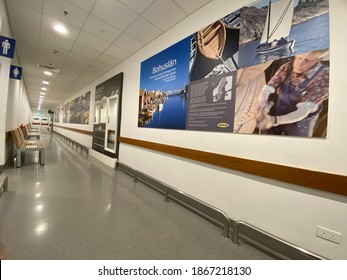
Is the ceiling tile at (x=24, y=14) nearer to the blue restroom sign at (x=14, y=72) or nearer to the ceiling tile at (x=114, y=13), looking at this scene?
the ceiling tile at (x=114, y=13)

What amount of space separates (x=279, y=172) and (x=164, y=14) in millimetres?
3170

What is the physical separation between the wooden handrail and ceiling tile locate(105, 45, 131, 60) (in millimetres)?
3470

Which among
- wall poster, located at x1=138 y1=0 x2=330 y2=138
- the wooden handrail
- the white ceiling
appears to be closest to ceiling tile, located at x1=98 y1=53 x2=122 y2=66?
the white ceiling

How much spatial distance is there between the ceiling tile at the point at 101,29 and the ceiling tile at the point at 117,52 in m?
0.43

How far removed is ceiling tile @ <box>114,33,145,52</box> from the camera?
377 cm

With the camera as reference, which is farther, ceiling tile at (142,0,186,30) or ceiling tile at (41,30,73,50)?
ceiling tile at (41,30,73,50)

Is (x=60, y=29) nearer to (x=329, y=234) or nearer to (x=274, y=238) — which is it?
(x=274, y=238)

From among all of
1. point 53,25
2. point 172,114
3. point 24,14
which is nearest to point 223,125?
point 172,114

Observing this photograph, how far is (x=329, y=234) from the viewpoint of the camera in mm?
1417

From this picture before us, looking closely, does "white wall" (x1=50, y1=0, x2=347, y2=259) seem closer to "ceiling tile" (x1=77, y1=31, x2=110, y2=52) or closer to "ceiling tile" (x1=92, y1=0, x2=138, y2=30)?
"ceiling tile" (x1=92, y1=0, x2=138, y2=30)

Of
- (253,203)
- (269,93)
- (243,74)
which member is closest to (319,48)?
(269,93)

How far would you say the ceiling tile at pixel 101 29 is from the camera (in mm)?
3236

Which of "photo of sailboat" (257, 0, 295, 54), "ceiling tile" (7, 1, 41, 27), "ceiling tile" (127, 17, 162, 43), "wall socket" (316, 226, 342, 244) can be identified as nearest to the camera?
"wall socket" (316, 226, 342, 244)

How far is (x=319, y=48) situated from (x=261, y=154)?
3.76ft
